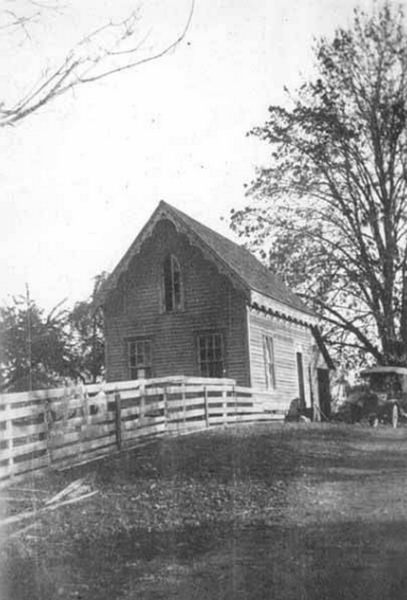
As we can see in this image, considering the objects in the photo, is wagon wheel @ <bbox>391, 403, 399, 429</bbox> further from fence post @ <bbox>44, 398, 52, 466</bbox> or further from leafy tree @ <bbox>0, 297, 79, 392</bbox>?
leafy tree @ <bbox>0, 297, 79, 392</bbox>

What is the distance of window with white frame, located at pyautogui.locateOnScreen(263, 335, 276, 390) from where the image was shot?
77.2ft

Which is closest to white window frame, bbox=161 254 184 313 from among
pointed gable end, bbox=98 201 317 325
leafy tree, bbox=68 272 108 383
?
pointed gable end, bbox=98 201 317 325

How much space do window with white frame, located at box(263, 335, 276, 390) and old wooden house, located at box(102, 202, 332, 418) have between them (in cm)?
3

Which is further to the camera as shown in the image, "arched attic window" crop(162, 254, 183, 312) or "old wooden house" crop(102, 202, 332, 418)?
"arched attic window" crop(162, 254, 183, 312)

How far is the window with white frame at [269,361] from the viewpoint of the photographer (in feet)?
77.2

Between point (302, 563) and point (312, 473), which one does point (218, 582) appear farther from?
point (312, 473)

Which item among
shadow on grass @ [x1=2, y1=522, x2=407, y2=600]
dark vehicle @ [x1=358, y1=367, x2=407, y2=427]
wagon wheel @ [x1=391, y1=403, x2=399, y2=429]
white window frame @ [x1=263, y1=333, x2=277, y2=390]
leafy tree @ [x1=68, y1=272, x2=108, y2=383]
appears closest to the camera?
shadow on grass @ [x1=2, y1=522, x2=407, y2=600]

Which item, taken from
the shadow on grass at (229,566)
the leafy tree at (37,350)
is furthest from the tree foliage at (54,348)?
the shadow on grass at (229,566)

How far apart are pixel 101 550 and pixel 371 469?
21.9ft

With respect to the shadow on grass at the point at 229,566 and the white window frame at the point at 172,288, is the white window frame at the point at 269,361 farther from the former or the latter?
the shadow on grass at the point at 229,566

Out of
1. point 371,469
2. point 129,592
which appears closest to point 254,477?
point 371,469

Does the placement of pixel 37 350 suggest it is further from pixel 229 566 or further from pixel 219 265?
pixel 229 566

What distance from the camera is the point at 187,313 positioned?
2291 centimetres

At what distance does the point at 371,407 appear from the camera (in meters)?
23.7
